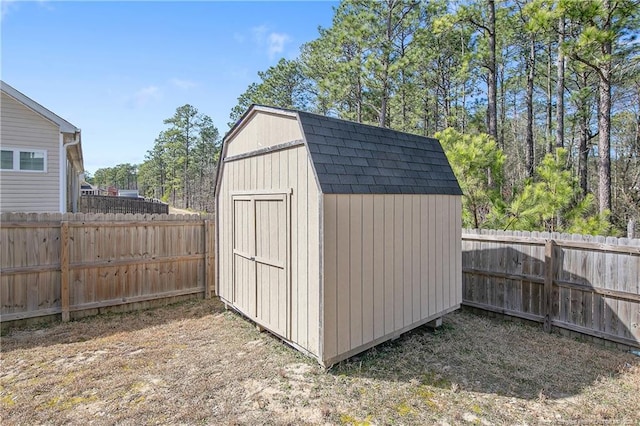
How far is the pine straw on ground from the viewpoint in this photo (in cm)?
270

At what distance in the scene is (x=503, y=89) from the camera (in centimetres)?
1608

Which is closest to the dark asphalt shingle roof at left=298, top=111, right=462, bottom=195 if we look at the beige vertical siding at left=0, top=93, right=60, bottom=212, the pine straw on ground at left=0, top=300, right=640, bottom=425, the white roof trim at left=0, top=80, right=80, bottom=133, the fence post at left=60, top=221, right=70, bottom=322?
the pine straw on ground at left=0, top=300, right=640, bottom=425

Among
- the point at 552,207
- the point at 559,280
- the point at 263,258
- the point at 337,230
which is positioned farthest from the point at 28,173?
the point at 552,207

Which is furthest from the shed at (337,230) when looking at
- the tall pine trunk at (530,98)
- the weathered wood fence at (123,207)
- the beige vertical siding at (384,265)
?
the weathered wood fence at (123,207)

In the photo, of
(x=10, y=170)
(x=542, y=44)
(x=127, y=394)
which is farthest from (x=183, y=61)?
(x=542, y=44)

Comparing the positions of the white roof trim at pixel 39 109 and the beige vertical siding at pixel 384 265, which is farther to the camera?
the white roof trim at pixel 39 109

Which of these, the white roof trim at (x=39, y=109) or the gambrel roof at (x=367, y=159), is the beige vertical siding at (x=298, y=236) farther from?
the white roof trim at (x=39, y=109)

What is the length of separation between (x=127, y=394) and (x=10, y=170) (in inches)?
303

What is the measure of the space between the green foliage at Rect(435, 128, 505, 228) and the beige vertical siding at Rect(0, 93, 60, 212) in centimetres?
930

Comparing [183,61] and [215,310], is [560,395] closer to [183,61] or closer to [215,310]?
[215,310]

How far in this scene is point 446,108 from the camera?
14.9 meters

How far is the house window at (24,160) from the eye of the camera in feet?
25.2

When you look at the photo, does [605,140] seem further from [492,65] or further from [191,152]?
[191,152]

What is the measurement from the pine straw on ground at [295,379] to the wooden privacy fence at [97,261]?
52 cm
